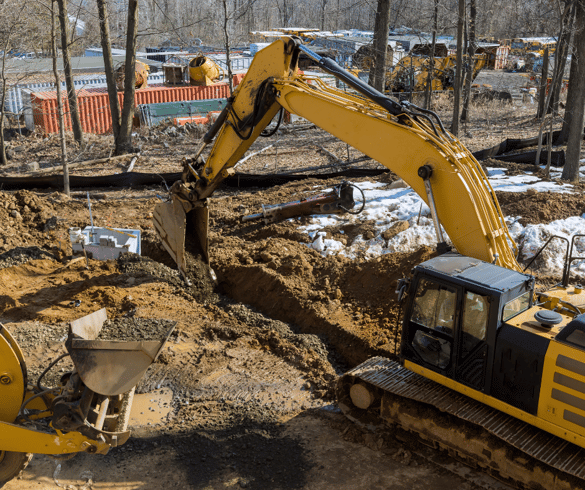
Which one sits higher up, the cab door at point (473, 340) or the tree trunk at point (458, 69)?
the tree trunk at point (458, 69)

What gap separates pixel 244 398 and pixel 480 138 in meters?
16.6

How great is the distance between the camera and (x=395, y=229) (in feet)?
38.3

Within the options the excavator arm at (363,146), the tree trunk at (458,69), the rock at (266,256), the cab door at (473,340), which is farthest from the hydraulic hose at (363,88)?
the tree trunk at (458,69)

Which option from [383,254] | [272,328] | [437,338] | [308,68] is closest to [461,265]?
[437,338]

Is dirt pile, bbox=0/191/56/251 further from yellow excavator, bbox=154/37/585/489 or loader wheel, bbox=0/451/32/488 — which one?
yellow excavator, bbox=154/37/585/489

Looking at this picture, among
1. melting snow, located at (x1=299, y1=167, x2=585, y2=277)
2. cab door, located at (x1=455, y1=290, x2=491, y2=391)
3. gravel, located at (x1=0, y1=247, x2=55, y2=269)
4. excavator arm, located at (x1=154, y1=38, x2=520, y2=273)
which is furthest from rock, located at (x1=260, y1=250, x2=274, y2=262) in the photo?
cab door, located at (x1=455, y1=290, x2=491, y2=391)

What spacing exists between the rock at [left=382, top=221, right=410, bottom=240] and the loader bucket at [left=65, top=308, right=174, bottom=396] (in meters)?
6.88

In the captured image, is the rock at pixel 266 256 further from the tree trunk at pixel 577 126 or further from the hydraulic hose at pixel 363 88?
the tree trunk at pixel 577 126

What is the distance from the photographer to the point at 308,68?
3678 centimetres

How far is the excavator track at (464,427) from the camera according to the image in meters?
5.46

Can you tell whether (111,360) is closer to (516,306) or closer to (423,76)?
(516,306)

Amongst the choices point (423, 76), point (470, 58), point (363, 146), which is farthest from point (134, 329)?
point (423, 76)

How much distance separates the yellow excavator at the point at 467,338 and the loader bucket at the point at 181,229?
9.99 ft

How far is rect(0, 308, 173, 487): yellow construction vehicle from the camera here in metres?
5.49
